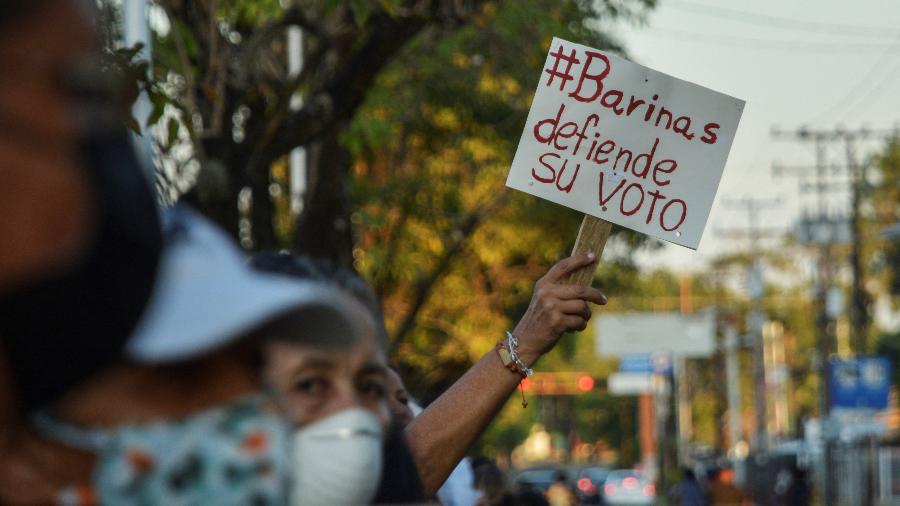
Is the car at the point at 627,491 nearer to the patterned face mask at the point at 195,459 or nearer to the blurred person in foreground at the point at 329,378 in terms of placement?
the blurred person in foreground at the point at 329,378

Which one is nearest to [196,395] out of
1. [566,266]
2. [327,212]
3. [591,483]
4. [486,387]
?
[486,387]

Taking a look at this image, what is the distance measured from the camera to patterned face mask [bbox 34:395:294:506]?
4.81 ft

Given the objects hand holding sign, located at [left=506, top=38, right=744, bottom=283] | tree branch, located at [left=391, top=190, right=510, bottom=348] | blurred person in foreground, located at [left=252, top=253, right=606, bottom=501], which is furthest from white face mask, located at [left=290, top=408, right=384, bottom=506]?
tree branch, located at [left=391, top=190, right=510, bottom=348]

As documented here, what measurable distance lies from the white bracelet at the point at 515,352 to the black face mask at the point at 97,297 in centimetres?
245

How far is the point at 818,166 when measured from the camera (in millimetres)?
51906

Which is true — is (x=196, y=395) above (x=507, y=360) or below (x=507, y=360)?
above

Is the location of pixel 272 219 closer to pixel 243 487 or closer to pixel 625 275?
pixel 243 487

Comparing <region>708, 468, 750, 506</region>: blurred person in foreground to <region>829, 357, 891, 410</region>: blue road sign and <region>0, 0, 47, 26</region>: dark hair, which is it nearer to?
<region>829, 357, 891, 410</region>: blue road sign

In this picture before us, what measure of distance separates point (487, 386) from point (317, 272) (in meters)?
1.71

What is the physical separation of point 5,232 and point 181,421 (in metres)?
0.26

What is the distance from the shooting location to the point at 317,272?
2156 mm

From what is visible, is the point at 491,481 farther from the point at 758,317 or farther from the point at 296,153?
the point at 758,317

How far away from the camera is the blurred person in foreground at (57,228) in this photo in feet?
4.32

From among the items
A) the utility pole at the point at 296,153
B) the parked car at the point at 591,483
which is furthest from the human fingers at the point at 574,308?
the parked car at the point at 591,483
